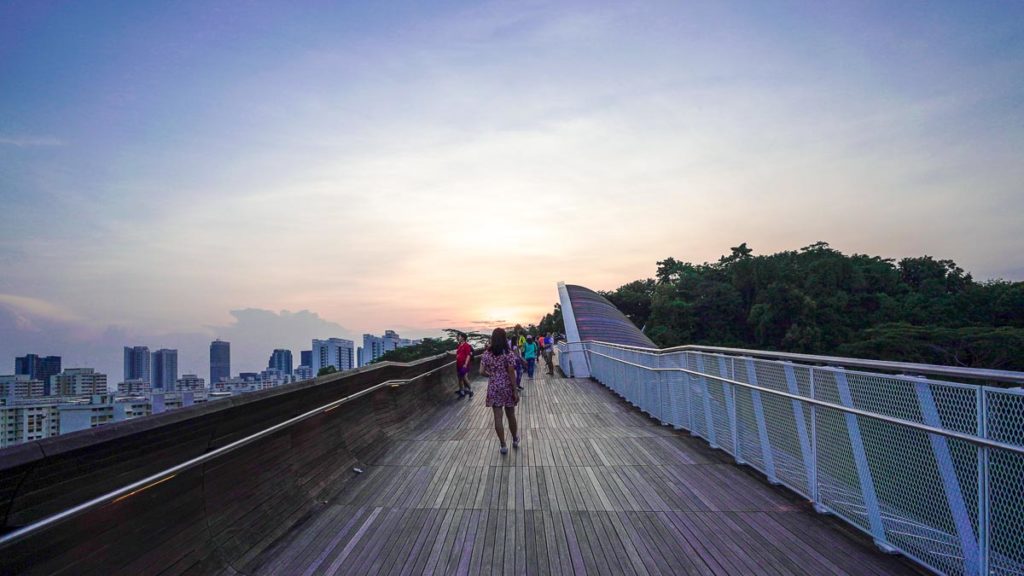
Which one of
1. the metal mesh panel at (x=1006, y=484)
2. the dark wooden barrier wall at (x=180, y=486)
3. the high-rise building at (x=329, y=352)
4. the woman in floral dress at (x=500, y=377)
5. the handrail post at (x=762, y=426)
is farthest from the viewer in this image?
the high-rise building at (x=329, y=352)

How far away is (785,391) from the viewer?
589 centimetres

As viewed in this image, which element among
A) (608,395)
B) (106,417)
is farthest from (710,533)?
(608,395)

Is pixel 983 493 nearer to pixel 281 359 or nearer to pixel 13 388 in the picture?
pixel 13 388

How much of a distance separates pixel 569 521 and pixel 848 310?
9310cm

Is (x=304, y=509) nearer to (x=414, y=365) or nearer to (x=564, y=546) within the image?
(x=564, y=546)

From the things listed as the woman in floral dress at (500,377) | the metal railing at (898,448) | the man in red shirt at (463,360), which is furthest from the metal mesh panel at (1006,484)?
the man in red shirt at (463,360)

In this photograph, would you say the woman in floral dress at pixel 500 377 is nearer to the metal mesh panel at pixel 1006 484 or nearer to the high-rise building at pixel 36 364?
the metal mesh panel at pixel 1006 484

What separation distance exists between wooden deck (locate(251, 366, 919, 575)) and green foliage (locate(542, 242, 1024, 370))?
6273 centimetres

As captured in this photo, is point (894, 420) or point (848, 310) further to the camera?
point (848, 310)

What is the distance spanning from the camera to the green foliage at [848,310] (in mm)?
61031

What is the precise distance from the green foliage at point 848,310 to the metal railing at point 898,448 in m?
62.2

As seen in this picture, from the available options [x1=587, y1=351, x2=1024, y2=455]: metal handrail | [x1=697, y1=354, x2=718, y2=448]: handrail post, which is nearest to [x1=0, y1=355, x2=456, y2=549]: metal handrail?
[x1=587, y1=351, x2=1024, y2=455]: metal handrail

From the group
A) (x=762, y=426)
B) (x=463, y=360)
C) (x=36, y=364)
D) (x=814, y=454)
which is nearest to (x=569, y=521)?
(x=814, y=454)

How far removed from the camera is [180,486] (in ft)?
12.2
